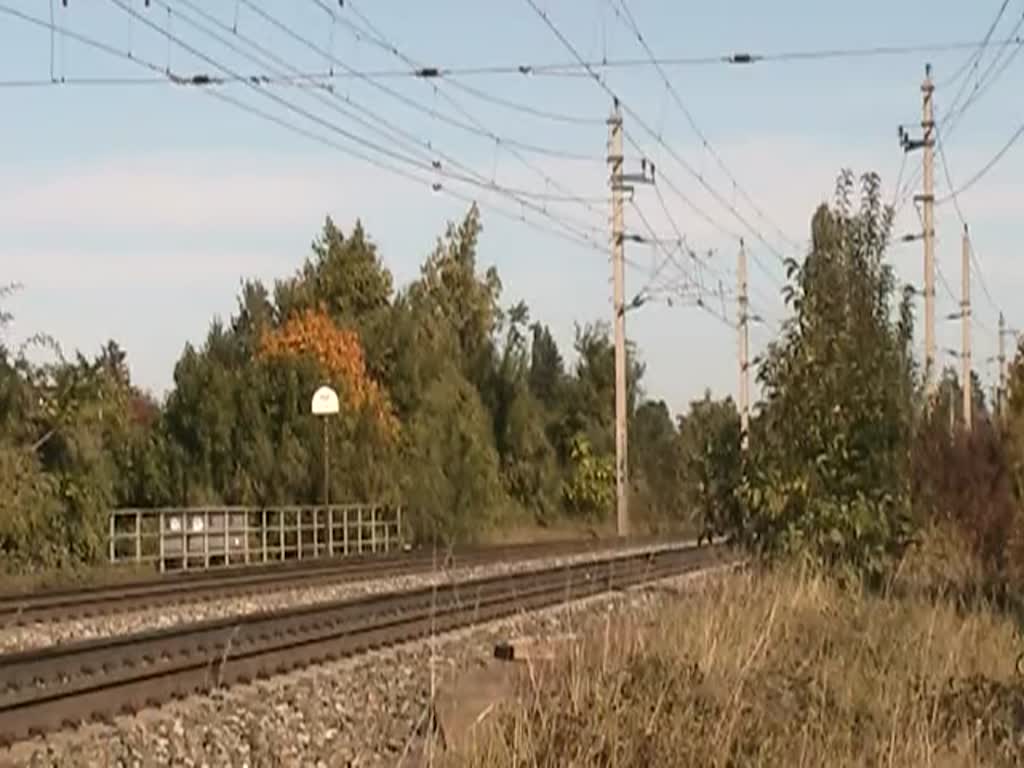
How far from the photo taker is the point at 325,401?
56.1m

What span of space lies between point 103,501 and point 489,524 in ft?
80.1

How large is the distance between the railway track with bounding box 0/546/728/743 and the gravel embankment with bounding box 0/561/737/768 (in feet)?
1.20

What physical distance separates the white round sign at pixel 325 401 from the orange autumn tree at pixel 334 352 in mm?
2916

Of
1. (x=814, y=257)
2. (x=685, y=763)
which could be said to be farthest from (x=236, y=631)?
(x=685, y=763)

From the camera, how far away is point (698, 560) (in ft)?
136

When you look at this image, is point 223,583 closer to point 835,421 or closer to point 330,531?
point 835,421

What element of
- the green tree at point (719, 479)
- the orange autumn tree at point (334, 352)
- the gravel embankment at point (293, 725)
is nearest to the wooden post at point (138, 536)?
the orange autumn tree at point (334, 352)

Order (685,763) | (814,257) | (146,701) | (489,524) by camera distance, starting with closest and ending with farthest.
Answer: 1. (685,763)
2. (146,701)
3. (814,257)
4. (489,524)

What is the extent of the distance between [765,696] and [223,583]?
23.2 meters

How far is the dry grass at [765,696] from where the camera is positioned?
10938 millimetres

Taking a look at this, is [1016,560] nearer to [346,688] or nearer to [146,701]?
[346,688]

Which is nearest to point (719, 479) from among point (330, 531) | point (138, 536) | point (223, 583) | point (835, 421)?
point (835, 421)

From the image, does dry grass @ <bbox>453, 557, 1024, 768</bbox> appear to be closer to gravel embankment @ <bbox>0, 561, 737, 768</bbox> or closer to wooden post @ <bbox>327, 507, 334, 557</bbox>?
gravel embankment @ <bbox>0, 561, 737, 768</bbox>

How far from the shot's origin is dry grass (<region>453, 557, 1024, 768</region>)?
10.9m
